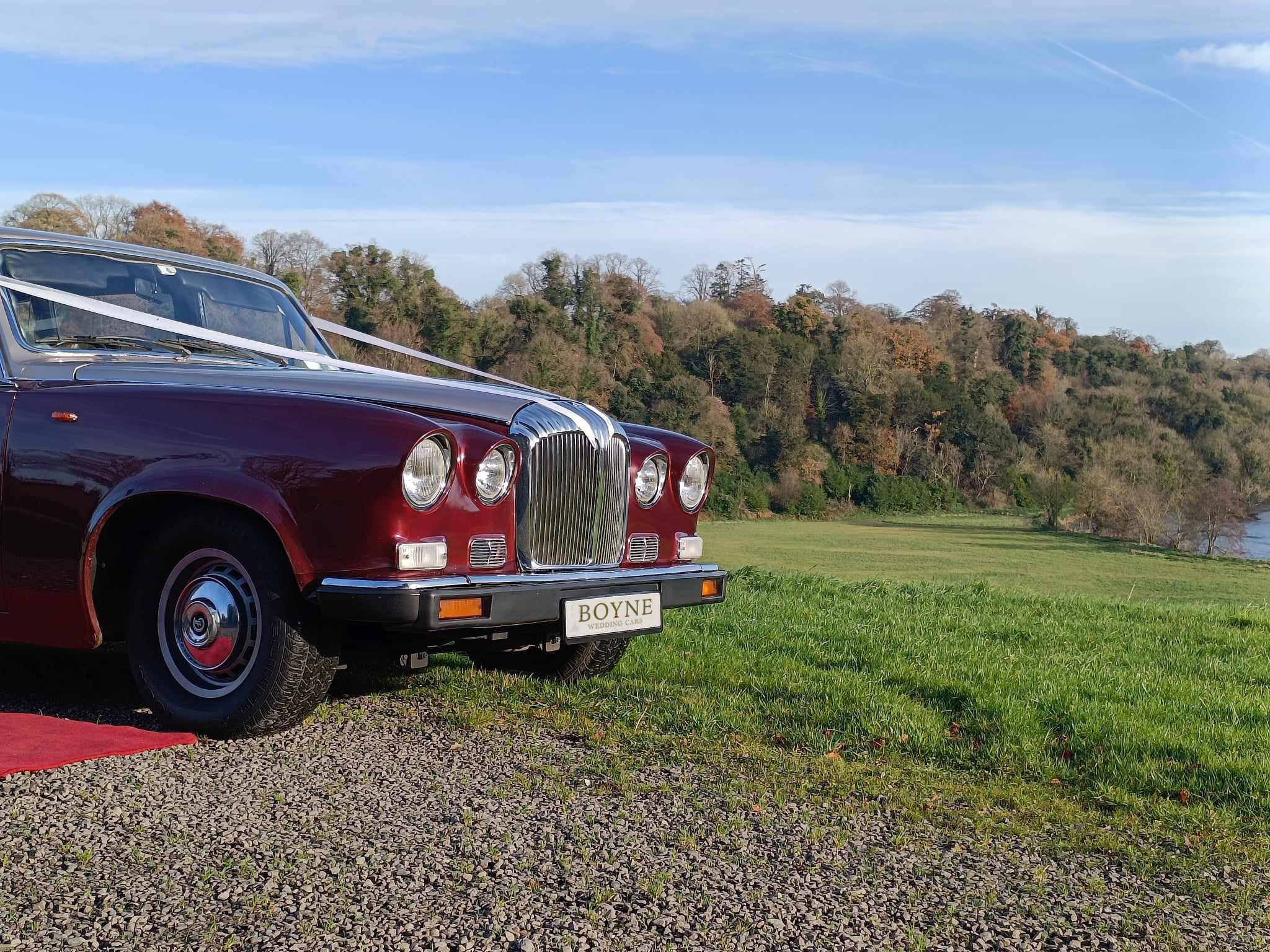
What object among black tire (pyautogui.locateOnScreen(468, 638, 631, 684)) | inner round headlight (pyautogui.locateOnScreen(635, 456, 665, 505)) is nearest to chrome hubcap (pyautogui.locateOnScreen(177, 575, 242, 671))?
black tire (pyautogui.locateOnScreen(468, 638, 631, 684))

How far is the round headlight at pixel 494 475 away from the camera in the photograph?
14.6ft

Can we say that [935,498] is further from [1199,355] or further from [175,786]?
[175,786]

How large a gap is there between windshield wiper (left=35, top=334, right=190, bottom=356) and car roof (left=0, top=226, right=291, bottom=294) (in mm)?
566

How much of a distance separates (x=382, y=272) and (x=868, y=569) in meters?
30.0

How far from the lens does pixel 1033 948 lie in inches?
113

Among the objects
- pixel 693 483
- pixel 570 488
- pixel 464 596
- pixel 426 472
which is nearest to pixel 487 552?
pixel 464 596

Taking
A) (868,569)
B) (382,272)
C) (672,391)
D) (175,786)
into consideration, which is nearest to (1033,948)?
(175,786)

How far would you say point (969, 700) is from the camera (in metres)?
5.71

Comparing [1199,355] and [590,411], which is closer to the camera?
[590,411]

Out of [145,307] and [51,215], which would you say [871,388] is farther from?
[145,307]

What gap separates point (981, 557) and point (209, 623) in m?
69.2

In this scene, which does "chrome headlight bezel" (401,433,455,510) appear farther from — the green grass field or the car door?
the car door

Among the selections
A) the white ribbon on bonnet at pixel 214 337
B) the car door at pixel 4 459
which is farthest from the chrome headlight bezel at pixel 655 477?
the car door at pixel 4 459

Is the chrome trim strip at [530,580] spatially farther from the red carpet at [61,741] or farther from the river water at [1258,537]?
the river water at [1258,537]
